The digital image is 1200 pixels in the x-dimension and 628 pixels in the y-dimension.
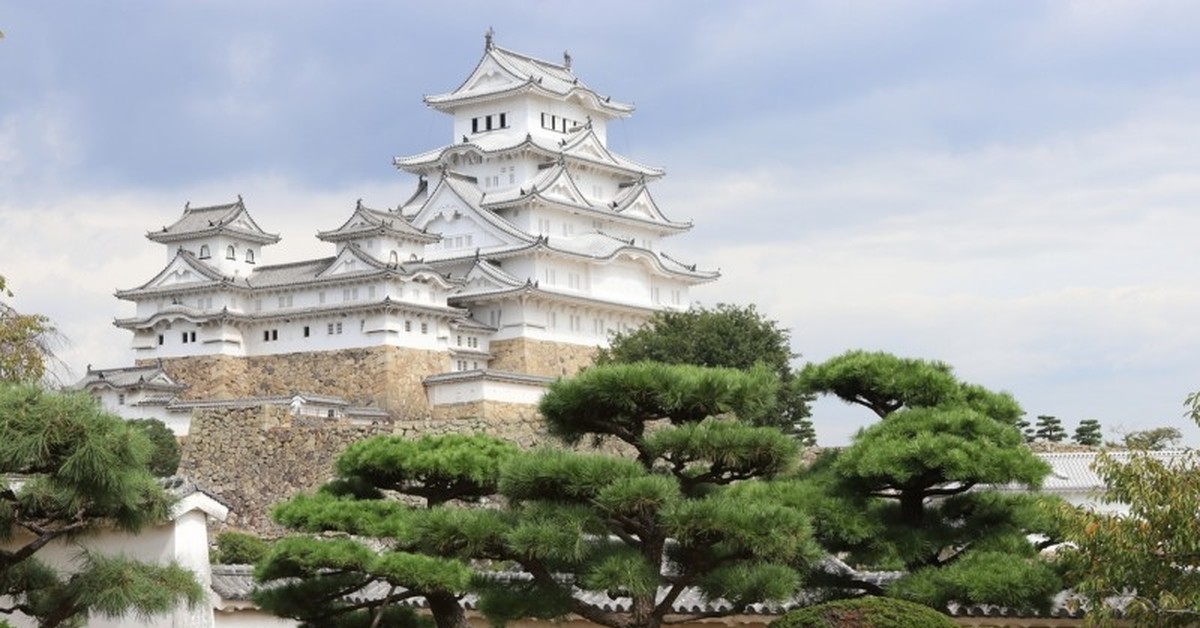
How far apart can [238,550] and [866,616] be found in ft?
54.6

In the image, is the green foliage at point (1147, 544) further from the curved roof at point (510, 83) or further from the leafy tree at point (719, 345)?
the curved roof at point (510, 83)

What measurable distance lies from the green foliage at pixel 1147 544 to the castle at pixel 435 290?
31.3 metres

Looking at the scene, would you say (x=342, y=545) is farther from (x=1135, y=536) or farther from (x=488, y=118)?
(x=488, y=118)

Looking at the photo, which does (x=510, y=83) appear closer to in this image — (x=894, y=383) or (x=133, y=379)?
(x=133, y=379)

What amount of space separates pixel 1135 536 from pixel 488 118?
149 ft

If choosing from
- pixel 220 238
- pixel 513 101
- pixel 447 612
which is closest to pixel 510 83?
pixel 513 101

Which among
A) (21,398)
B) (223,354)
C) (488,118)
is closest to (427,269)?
(223,354)

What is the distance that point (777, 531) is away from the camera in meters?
15.3

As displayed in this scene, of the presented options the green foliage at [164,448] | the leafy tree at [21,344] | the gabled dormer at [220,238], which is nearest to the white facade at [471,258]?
the gabled dormer at [220,238]

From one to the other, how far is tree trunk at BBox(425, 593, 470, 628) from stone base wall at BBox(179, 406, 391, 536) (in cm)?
2139

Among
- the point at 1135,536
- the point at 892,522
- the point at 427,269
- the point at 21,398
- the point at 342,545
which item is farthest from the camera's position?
the point at 427,269

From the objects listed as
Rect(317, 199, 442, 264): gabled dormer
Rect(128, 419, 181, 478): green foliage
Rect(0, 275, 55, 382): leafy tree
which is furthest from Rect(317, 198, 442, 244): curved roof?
Rect(0, 275, 55, 382): leafy tree

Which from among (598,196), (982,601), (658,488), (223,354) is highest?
(598,196)

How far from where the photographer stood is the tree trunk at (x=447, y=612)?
55.0ft
